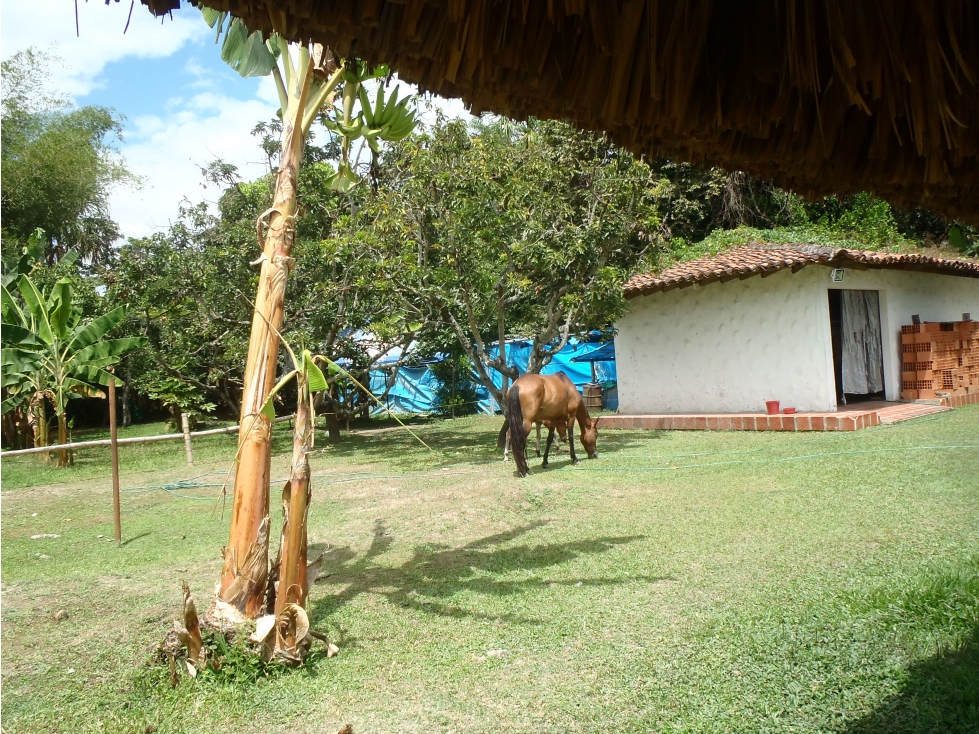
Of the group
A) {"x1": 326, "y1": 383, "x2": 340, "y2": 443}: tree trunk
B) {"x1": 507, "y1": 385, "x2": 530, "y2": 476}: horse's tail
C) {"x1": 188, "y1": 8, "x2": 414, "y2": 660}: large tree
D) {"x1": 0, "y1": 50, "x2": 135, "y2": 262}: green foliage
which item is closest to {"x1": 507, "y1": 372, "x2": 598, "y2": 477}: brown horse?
{"x1": 507, "y1": 385, "x2": 530, "y2": 476}: horse's tail

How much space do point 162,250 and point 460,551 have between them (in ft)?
37.3

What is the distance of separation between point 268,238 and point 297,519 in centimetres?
172

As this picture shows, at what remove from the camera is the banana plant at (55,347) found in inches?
474

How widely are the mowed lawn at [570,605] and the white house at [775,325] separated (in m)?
4.24

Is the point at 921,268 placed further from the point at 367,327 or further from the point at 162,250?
the point at 162,250

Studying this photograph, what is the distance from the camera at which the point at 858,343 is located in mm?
14750

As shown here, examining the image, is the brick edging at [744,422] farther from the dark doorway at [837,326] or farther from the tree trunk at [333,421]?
the tree trunk at [333,421]

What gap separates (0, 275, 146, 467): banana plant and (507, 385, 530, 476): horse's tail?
7.45m

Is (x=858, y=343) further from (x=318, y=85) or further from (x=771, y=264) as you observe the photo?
(x=318, y=85)

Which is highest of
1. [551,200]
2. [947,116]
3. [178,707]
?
[551,200]

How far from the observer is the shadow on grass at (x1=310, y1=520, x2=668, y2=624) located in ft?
15.7

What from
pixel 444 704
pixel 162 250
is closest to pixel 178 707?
pixel 444 704

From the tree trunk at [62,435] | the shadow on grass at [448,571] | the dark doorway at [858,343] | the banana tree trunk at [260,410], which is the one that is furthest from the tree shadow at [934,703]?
the tree trunk at [62,435]

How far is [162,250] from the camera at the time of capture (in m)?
14.5
